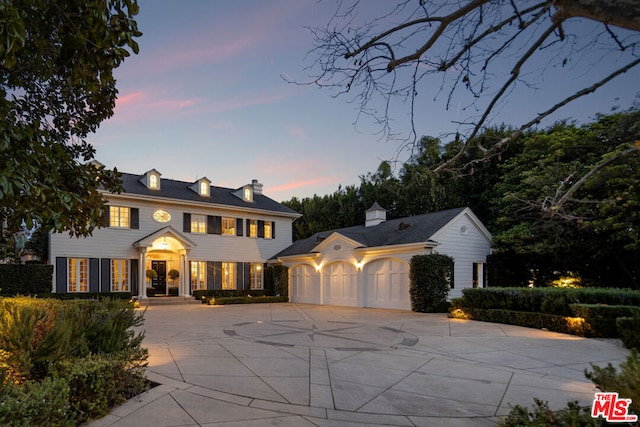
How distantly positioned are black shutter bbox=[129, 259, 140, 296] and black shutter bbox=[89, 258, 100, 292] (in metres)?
1.63

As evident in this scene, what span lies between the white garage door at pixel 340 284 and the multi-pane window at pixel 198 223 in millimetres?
7999

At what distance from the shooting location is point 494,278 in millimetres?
20328

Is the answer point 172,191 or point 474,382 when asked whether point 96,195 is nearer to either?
point 474,382

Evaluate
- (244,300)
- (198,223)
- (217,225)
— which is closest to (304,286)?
(244,300)

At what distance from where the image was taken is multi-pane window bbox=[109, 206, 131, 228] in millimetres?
21192

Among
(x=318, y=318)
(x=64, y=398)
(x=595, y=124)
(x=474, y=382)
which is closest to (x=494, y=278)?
(x=595, y=124)

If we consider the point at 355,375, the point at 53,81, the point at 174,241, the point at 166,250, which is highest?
the point at 53,81

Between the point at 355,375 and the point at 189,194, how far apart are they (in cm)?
2019

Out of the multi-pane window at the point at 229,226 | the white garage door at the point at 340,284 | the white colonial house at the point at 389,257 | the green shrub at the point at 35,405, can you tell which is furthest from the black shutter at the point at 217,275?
the green shrub at the point at 35,405

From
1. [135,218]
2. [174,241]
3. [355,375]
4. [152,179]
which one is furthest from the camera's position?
[152,179]

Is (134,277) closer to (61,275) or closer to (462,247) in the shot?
(61,275)

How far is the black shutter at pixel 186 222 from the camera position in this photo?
23.5 meters

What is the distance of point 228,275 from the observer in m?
24.8

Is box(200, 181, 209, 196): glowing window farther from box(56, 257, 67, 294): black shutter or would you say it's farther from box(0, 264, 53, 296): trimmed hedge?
box(0, 264, 53, 296): trimmed hedge
